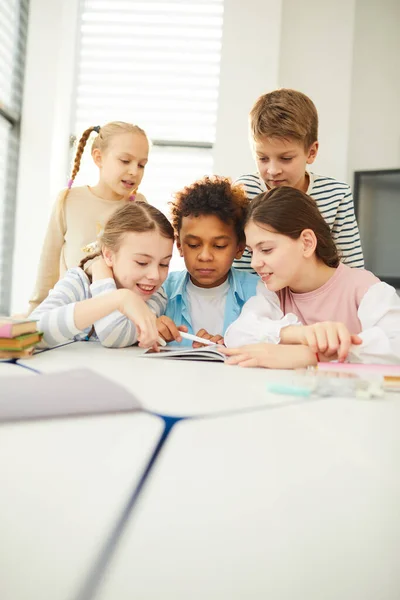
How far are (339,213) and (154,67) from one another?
1.95m

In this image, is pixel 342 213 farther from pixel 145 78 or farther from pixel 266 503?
pixel 145 78

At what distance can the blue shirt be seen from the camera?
1.39m

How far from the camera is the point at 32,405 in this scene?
447mm

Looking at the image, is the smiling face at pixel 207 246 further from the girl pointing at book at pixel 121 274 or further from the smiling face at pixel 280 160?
the smiling face at pixel 280 160

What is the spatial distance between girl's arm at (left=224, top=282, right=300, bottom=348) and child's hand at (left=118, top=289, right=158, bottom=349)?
0.21 metres

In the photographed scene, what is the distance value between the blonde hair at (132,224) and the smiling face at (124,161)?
0.55 m

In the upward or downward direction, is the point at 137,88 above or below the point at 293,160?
above

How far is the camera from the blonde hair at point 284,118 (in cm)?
144

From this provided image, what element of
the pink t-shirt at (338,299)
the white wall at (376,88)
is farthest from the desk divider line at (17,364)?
the white wall at (376,88)

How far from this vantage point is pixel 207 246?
52.9 inches

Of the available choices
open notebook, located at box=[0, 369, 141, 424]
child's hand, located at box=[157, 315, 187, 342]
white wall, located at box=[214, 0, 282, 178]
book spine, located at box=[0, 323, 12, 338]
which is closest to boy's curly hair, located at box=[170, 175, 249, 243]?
child's hand, located at box=[157, 315, 187, 342]

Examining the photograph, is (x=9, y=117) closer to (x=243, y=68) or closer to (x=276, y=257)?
(x=243, y=68)

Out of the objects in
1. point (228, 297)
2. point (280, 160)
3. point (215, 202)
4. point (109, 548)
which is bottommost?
point (109, 548)

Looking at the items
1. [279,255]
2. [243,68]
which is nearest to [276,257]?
[279,255]
